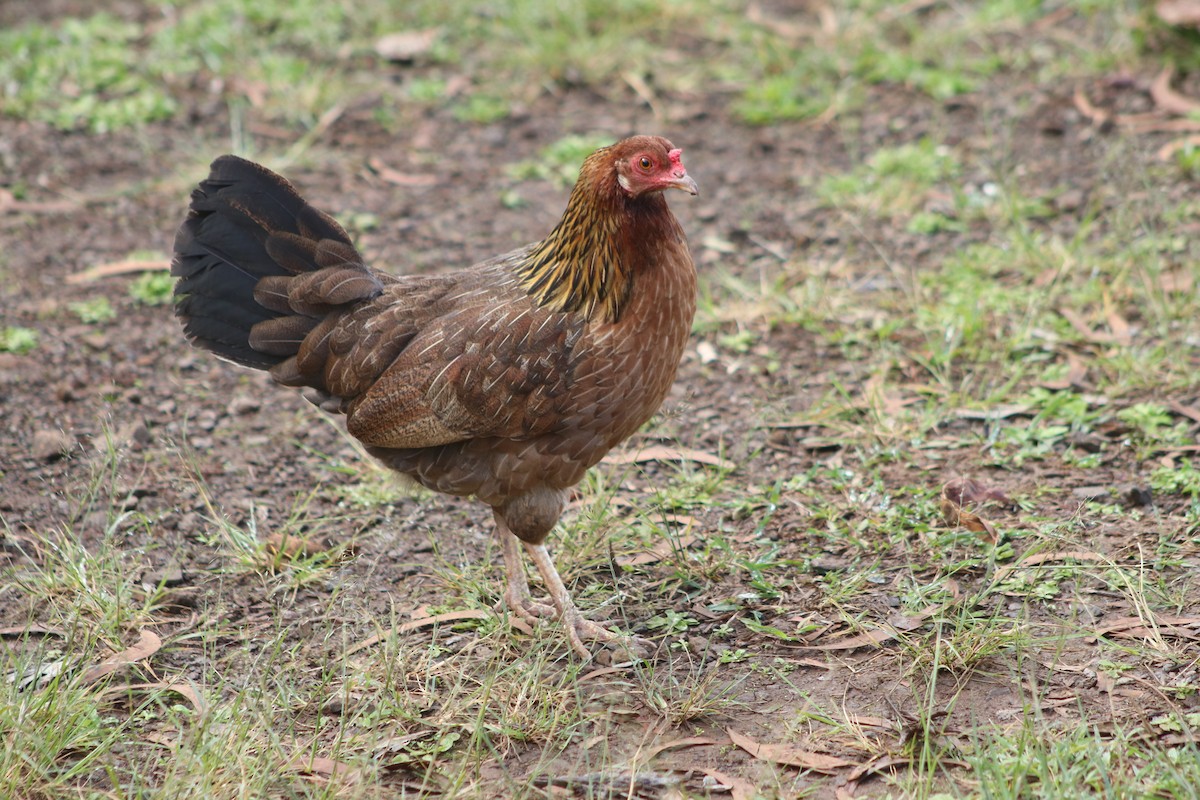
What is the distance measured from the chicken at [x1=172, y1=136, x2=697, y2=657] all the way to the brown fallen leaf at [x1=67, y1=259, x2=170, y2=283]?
214cm

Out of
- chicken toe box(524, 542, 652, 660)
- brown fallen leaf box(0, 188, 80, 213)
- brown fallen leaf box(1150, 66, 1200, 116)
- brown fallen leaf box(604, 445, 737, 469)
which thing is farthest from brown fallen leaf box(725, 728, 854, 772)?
brown fallen leaf box(0, 188, 80, 213)

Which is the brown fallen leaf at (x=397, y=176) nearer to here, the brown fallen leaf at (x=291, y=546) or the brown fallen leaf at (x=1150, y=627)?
the brown fallen leaf at (x=291, y=546)

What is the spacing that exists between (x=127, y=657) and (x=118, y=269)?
308cm

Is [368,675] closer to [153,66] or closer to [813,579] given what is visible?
[813,579]

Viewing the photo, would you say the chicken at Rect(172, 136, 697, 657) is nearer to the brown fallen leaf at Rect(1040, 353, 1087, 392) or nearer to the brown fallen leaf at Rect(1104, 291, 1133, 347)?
the brown fallen leaf at Rect(1040, 353, 1087, 392)

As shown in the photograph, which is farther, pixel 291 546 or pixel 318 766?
pixel 291 546

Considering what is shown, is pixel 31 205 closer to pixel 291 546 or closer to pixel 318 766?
pixel 291 546

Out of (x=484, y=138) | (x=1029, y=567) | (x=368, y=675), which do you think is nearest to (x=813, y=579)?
(x=1029, y=567)

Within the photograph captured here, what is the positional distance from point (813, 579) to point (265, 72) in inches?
227

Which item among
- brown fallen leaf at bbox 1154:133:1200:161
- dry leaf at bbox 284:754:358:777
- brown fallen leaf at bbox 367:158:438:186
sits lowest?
brown fallen leaf at bbox 367:158:438:186

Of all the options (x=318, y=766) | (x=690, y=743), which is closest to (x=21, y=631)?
(x=318, y=766)

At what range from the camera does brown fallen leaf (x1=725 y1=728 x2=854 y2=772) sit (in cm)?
358

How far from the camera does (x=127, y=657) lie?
4156 mm

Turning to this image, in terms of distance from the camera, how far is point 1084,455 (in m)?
4.90
